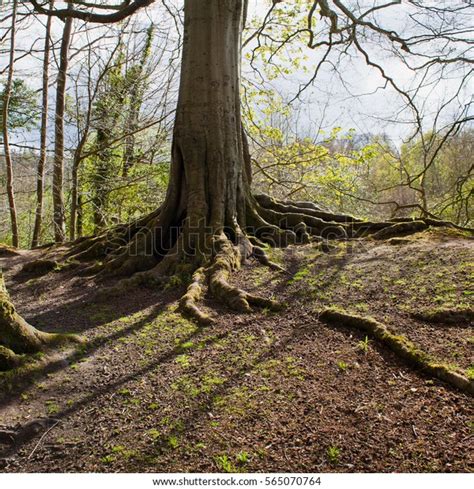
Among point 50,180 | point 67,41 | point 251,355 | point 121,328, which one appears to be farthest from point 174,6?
point 251,355

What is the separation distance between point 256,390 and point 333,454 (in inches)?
30.6

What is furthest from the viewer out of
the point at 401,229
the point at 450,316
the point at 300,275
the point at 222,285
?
the point at 401,229

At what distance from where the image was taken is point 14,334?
10.1 ft

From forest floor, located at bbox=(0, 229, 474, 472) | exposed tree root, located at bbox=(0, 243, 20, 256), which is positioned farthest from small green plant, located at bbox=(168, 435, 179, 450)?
exposed tree root, located at bbox=(0, 243, 20, 256)

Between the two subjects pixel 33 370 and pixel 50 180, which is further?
pixel 50 180

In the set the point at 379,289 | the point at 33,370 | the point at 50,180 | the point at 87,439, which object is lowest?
the point at 87,439

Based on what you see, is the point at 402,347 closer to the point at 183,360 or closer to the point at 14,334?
the point at 183,360

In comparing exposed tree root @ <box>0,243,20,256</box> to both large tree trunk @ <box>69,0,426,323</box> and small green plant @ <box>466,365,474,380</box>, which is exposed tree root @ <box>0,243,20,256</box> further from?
small green plant @ <box>466,365,474,380</box>

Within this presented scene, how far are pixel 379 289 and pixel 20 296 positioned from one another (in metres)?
5.01

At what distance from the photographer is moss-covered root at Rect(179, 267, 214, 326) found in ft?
13.3

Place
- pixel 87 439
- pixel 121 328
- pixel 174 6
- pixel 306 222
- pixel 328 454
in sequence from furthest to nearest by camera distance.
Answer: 1. pixel 174 6
2. pixel 306 222
3. pixel 121 328
4. pixel 87 439
5. pixel 328 454

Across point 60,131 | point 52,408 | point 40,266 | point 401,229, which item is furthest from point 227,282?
point 60,131

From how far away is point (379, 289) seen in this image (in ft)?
14.5

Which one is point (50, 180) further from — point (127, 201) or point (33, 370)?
point (33, 370)
